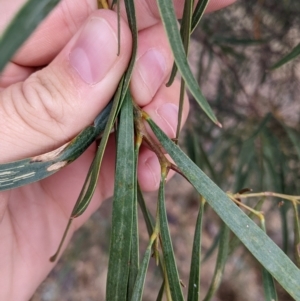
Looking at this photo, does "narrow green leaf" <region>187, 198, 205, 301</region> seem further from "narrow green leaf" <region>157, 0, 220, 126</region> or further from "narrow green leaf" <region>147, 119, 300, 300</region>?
"narrow green leaf" <region>157, 0, 220, 126</region>

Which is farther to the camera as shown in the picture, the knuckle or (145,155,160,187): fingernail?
(145,155,160,187): fingernail

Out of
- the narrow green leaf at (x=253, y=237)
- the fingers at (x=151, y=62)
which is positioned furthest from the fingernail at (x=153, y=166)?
the narrow green leaf at (x=253, y=237)

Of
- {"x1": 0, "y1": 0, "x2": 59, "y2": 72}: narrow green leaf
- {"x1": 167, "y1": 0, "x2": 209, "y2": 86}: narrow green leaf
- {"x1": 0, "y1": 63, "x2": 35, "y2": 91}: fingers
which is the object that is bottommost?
{"x1": 0, "y1": 0, "x2": 59, "y2": 72}: narrow green leaf

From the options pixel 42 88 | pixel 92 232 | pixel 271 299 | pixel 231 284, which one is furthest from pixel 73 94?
pixel 231 284

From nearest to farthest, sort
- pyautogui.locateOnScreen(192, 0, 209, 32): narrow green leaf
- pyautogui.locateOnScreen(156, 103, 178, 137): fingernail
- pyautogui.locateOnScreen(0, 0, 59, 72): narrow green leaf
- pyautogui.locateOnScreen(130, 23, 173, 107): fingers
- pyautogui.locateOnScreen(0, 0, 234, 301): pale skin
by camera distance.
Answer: pyautogui.locateOnScreen(0, 0, 59, 72): narrow green leaf, pyautogui.locateOnScreen(192, 0, 209, 32): narrow green leaf, pyautogui.locateOnScreen(0, 0, 234, 301): pale skin, pyautogui.locateOnScreen(130, 23, 173, 107): fingers, pyautogui.locateOnScreen(156, 103, 178, 137): fingernail

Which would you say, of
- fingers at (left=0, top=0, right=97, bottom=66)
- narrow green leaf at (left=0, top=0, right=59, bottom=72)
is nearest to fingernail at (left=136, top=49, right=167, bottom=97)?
fingers at (left=0, top=0, right=97, bottom=66)

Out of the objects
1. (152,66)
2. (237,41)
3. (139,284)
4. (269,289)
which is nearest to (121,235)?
(139,284)

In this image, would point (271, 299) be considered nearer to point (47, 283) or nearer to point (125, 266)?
point (125, 266)

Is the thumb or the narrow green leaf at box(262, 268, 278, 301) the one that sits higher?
the thumb
